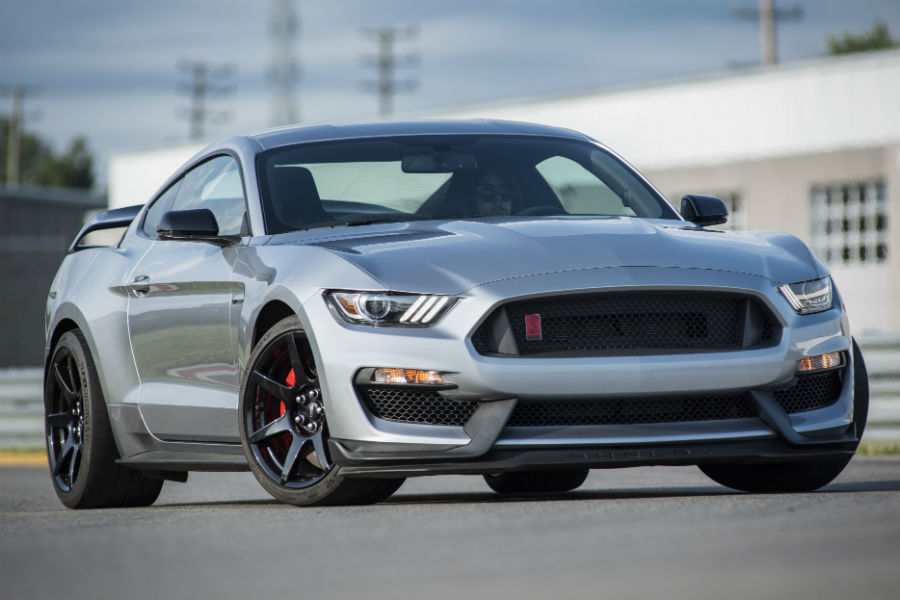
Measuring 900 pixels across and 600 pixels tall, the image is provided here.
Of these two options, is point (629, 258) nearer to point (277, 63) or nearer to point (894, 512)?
point (894, 512)

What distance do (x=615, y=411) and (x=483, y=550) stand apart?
1437 mm

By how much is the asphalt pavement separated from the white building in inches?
807

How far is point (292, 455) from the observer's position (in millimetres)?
6406

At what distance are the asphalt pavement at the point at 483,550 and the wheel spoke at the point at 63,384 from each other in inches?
59.0

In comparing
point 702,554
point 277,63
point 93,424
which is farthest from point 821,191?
point 277,63

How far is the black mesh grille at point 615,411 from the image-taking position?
612 centimetres

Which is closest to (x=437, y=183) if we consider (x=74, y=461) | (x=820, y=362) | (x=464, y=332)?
(x=464, y=332)

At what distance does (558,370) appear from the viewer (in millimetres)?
6035

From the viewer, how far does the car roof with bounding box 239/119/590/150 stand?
7809 millimetres

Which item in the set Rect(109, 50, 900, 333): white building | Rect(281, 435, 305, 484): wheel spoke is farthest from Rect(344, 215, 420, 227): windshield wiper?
Rect(109, 50, 900, 333): white building

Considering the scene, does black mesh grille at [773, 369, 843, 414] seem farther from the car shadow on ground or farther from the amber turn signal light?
the car shadow on ground

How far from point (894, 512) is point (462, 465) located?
58.3 inches

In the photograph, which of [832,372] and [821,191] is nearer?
[832,372]

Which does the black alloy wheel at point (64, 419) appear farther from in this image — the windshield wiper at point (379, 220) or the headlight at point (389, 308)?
the headlight at point (389, 308)
